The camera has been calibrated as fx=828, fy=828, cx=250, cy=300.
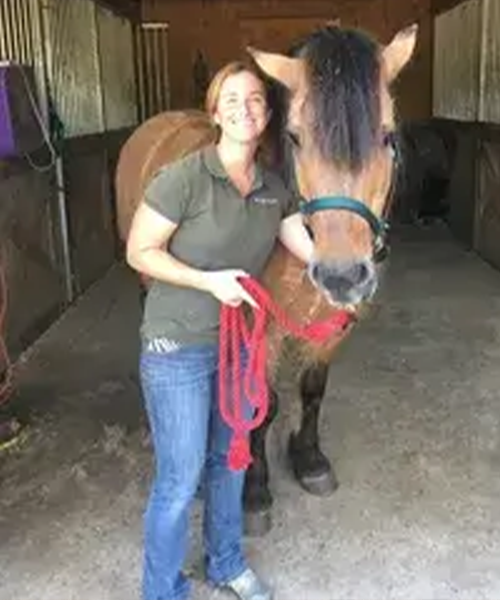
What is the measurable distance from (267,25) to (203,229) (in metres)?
7.79

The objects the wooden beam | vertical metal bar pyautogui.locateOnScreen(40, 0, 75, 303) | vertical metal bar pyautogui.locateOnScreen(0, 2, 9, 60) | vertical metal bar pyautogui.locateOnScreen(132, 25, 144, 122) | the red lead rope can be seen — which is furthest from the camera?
vertical metal bar pyautogui.locateOnScreen(132, 25, 144, 122)

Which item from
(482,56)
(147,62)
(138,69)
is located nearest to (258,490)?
(482,56)

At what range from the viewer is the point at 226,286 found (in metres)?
1.51

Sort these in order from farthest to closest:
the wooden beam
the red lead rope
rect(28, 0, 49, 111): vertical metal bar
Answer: the wooden beam < rect(28, 0, 49, 111): vertical metal bar < the red lead rope

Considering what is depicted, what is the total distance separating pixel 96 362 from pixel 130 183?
94 cm

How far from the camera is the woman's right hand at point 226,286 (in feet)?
4.95

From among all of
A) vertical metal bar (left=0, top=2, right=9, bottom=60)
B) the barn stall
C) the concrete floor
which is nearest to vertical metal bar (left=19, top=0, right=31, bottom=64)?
the barn stall

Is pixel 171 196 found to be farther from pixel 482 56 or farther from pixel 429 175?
pixel 429 175

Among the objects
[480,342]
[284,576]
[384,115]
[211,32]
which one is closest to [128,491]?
[284,576]

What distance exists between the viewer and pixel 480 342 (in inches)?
158

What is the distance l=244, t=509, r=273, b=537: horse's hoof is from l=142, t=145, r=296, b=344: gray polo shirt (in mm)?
803

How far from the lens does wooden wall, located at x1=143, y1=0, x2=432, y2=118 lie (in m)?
8.77

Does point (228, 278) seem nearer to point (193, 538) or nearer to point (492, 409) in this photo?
point (193, 538)

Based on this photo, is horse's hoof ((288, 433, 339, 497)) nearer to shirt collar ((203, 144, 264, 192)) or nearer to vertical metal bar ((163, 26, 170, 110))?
shirt collar ((203, 144, 264, 192))
